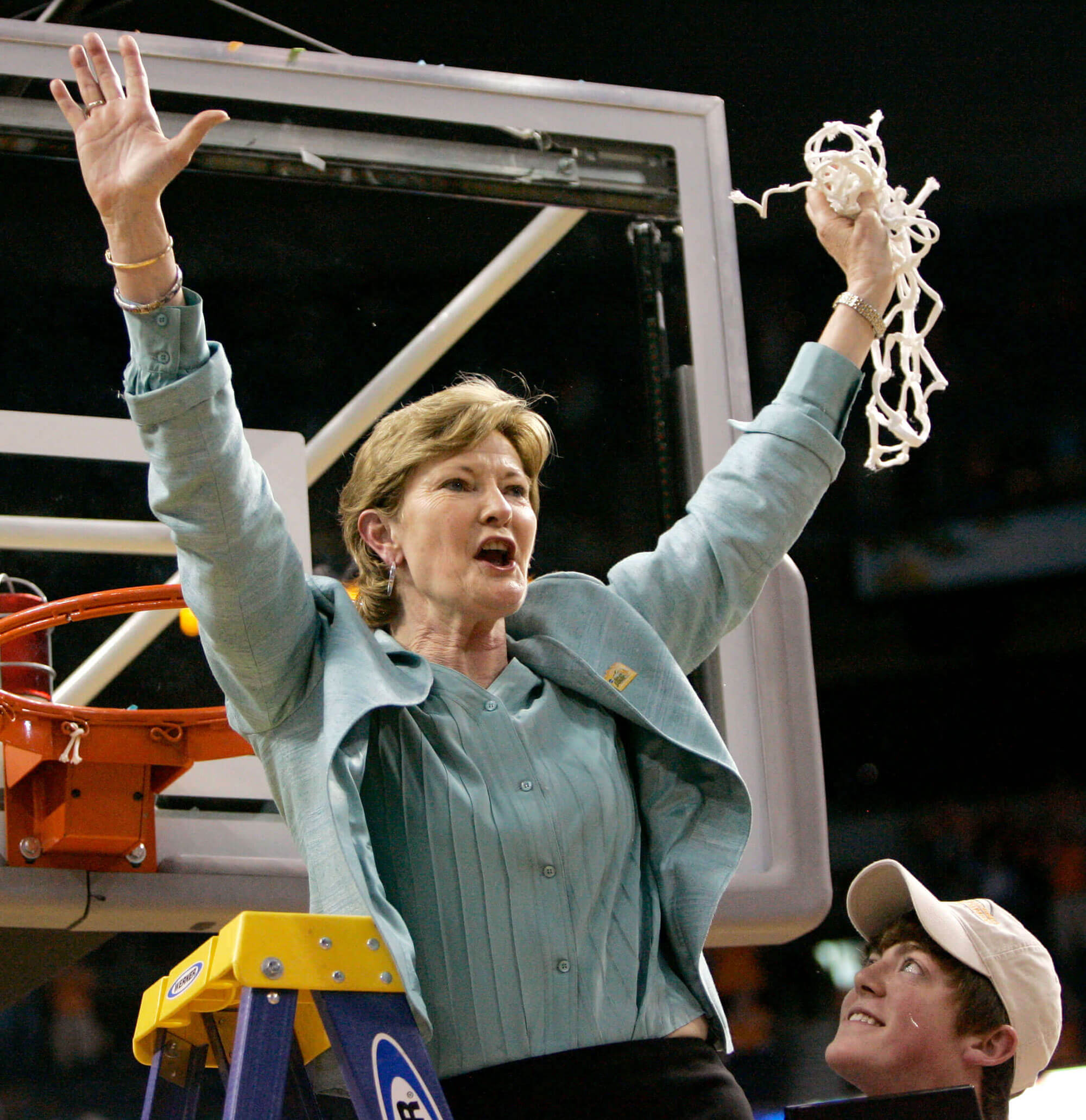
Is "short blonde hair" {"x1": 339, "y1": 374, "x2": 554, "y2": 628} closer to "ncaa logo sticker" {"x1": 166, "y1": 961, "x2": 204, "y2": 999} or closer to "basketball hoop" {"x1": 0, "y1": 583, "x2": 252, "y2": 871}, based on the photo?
"ncaa logo sticker" {"x1": 166, "y1": 961, "x2": 204, "y2": 999}

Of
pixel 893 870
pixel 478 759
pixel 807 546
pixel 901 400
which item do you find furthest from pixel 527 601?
pixel 807 546

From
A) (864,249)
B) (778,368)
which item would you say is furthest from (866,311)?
(778,368)

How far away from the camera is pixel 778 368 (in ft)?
18.1

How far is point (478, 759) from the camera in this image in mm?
1198

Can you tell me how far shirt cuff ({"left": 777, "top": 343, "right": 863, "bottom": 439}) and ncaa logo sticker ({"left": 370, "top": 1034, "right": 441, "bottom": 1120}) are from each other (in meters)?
0.69

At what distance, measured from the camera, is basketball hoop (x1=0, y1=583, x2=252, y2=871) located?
1.75 m

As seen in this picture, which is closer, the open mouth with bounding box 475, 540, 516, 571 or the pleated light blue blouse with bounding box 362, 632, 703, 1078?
the pleated light blue blouse with bounding box 362, 632, 703, 1078

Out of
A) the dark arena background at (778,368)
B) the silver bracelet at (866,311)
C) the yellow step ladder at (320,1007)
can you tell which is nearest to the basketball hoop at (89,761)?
the dark arena background at (778,368)

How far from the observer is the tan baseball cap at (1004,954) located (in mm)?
1607

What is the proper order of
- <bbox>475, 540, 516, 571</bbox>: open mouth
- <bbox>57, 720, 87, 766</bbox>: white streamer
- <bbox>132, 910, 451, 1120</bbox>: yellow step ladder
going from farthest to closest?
<bbox>57, 720, 87, 766</bbox>: white streamer → <bbox>475, 540, 516, 571</bbox>: open mouth → <bbox>132, 910, 451, 1120</bbox>: yellow step ladder


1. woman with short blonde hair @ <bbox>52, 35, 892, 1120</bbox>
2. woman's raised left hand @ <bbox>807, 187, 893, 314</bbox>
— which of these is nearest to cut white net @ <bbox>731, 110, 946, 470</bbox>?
woman's raised left hand @ <bbox>807, 187, 893, 314</bbox>

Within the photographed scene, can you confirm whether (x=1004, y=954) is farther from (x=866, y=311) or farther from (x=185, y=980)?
(x=185, y=980)

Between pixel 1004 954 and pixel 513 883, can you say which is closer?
pixel 513 883

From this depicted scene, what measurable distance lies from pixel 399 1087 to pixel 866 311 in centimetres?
83
